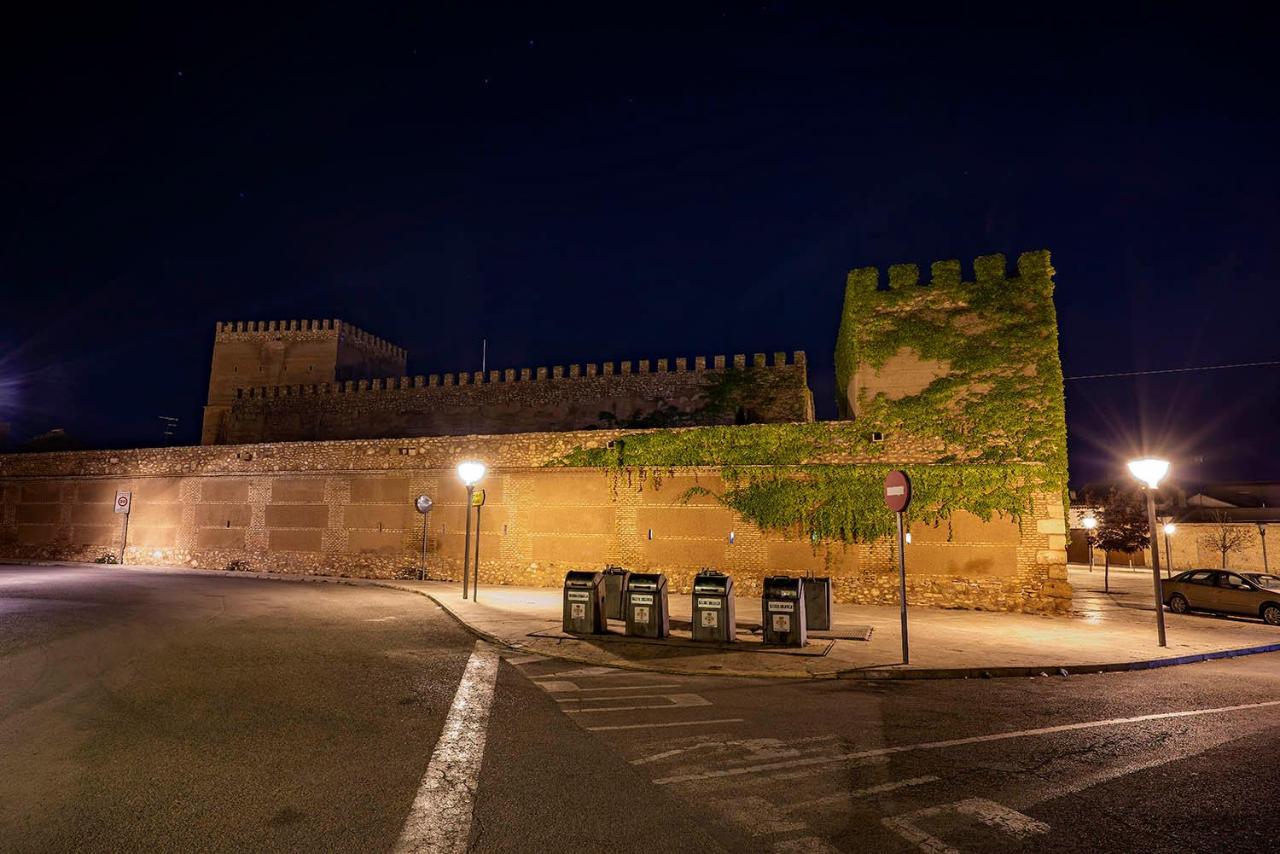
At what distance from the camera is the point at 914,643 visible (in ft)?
35.9

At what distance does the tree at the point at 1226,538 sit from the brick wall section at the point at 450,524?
81.3 ft

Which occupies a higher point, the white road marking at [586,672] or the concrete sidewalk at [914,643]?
the concrete sidewalk at [914,643]

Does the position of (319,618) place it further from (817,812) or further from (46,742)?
(817,812)

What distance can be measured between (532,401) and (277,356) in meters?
22.8

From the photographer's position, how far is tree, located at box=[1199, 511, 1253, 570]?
31.4 meters

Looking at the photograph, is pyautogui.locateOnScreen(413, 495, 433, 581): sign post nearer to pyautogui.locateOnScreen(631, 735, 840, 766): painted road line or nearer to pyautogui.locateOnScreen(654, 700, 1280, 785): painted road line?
pyautogui.locateOnScreen(631, 735, 840, 766): painted road line

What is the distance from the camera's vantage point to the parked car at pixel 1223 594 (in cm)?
1471

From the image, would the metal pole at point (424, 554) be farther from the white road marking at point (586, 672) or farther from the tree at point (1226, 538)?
the tree at point (1226, 538)

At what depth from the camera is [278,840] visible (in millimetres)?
3854

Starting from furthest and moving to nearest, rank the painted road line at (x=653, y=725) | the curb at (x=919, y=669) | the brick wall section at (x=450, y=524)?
the brick wall section at (x=450, y=524) → the curb at (x=919, y=669) → the painted road line at (x=653, y=725)

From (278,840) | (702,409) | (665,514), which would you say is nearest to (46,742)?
(278,840)

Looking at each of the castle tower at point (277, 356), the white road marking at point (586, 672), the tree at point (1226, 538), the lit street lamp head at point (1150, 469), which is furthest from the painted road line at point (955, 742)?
the castle tower at point (277, 356)

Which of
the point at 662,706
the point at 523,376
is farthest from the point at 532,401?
the point at 662,706

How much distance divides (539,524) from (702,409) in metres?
14.4
